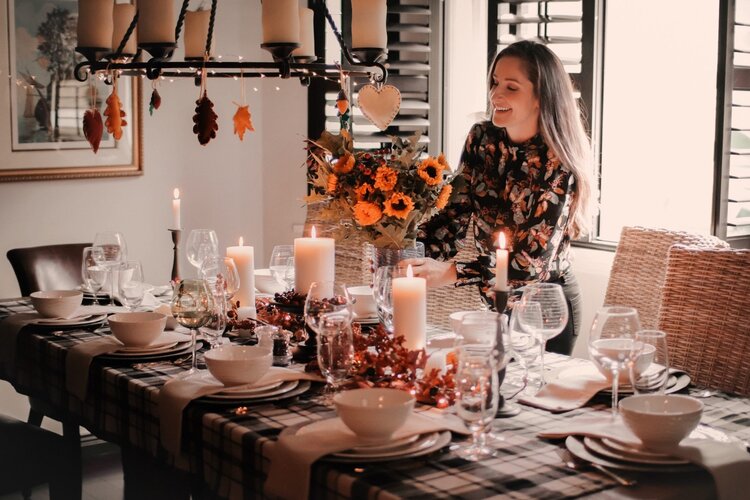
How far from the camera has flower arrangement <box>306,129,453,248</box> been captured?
93.8 inches

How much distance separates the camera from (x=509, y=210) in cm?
310

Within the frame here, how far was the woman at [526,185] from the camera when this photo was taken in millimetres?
2916

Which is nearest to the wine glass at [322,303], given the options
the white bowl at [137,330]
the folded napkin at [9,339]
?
the white bowl at [137,330]

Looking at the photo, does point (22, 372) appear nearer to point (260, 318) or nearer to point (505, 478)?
point (260, 318)

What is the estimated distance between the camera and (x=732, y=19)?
327 cm

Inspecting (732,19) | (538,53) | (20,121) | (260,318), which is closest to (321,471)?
(260,318)

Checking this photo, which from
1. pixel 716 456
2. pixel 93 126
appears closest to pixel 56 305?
pixel 93 126

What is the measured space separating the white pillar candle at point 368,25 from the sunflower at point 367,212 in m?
0.37

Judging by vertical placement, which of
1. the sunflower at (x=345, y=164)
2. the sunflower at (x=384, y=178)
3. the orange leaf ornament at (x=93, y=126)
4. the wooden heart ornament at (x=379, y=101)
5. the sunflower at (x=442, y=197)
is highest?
the wooden heart ornament at (x=379, y=101)

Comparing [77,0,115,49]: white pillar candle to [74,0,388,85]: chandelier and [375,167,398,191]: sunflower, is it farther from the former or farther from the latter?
[375,167,398,191]: sunflower

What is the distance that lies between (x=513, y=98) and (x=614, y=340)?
133 cm

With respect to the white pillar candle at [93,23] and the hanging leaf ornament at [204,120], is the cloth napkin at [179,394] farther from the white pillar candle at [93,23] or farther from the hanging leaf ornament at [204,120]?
the white pillar candle at [93,23]

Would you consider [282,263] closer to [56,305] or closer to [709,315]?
[56,305]

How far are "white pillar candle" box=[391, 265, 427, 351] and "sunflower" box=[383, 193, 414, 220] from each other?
0.74 feet
